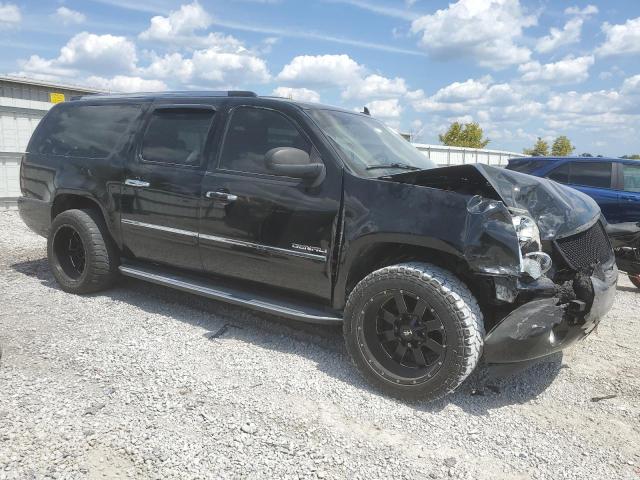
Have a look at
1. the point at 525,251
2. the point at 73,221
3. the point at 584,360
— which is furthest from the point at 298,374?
the point at 73,221

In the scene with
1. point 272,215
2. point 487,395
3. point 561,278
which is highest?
point 272,215

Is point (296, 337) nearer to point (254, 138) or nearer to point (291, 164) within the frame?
point (291, 164)

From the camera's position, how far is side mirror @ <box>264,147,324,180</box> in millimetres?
3381

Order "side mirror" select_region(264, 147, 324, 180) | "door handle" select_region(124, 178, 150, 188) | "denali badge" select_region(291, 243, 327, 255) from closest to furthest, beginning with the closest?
"side mirror" select_region(264, 147, 324, 180) → "denali badge" select_region(291, 243, 327, 255) → "door handle" select_region(124, 178, 150, 188)

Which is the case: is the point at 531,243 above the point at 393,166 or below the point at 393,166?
Result: below

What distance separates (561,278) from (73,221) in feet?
13.7

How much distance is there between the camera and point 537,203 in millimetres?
3285

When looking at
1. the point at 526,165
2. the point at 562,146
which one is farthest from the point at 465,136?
the point at 526,165

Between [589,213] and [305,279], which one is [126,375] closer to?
[305,279]

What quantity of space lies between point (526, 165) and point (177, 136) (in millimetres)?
6599

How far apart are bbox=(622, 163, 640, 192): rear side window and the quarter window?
6.46 meters

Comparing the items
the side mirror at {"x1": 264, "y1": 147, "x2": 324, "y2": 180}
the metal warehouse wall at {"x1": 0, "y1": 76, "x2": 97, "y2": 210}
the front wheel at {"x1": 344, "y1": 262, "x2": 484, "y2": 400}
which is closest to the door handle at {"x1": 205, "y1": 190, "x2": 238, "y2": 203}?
the side mirror at {"x1": 264, "y1": 147, "x2": 324, "y2": 180}

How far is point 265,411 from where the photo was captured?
117 inches

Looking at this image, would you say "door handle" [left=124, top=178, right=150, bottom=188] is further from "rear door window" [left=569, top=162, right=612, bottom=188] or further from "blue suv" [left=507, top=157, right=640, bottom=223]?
"rear door window" [left=569, top=162, right=612, bottom=188]
